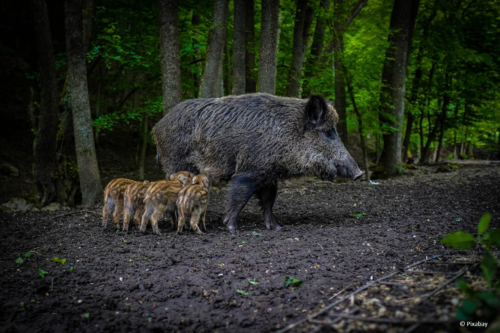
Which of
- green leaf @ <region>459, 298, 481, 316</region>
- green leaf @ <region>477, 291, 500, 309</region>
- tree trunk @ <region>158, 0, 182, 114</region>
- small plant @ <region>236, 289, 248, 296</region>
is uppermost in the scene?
tree trunk @ <region>158, 0, 182, 114</region>

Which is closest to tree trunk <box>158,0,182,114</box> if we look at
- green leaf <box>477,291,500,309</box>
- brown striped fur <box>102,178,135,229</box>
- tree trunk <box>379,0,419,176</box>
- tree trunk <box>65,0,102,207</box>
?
tree trunk <box>65,0,102,207</box>

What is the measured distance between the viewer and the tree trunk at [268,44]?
7.88m

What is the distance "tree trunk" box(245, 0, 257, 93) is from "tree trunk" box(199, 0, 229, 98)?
2017mm

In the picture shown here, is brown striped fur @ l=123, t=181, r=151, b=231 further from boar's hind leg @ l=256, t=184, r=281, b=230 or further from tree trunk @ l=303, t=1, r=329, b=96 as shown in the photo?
tree trunk @ l=303, t=1, r=329, b=96

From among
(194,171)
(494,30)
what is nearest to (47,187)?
(194,171)

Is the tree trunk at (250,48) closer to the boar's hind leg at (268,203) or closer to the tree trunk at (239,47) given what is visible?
the tree trunk at (239,47)

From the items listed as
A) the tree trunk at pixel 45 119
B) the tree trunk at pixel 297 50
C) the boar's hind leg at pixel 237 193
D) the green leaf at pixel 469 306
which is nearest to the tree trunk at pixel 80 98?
the tree trunk at pixel 45 119

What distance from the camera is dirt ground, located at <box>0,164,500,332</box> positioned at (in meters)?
3.01

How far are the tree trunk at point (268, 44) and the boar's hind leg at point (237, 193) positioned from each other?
9.83ft

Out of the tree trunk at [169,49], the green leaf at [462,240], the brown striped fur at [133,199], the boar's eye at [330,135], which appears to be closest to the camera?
the green leaf at [462,240]

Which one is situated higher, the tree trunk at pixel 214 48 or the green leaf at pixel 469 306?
the tree trunk at pixel 214 48

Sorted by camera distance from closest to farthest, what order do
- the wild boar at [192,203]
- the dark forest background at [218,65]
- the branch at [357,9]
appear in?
1. the wild boar at [192,203]
2. the dark forest background at [218,65]
3. the branch at [357,9]

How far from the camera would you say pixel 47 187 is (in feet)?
25.8

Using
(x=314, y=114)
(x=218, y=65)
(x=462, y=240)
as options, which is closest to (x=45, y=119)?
(x=218, y=65)
